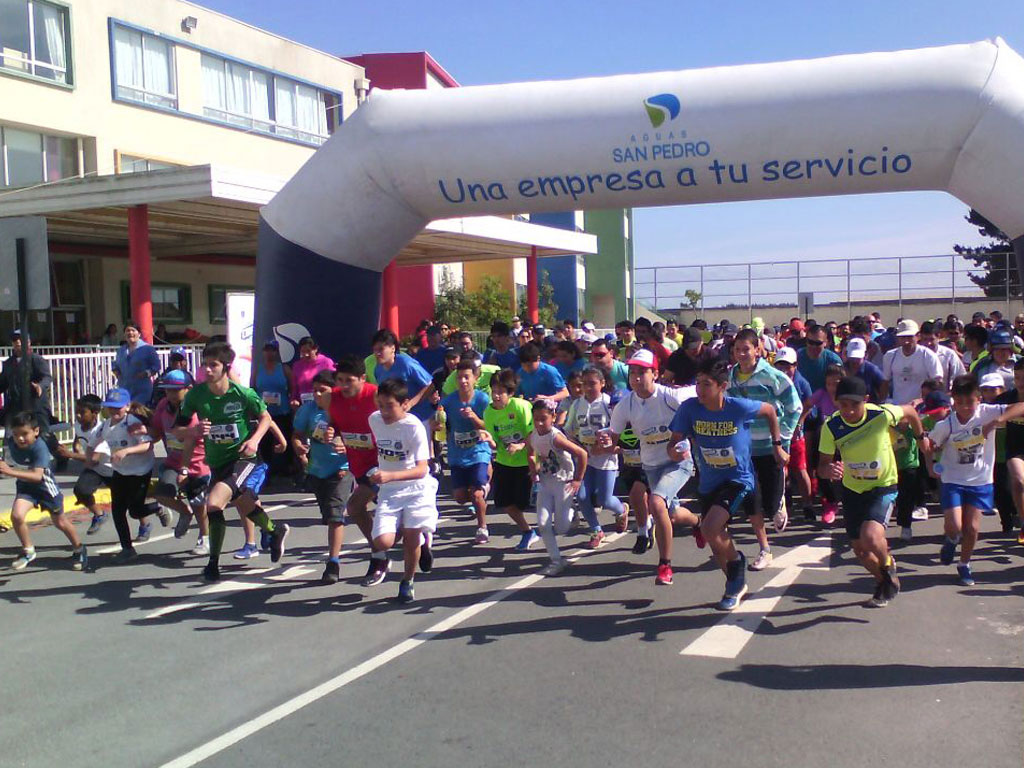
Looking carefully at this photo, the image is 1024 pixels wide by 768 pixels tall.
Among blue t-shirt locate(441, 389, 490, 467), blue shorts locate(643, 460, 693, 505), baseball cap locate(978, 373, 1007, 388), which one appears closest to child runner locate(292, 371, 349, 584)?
blue t-shirt locate(441, 389, 490, 467)

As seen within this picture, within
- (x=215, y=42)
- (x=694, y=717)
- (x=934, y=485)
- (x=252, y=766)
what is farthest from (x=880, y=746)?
(x=215, y=42)

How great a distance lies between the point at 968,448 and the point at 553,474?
10.1 feet

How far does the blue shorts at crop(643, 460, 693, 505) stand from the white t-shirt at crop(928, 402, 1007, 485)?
1.86 meters

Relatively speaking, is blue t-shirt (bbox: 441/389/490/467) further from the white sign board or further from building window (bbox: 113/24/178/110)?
building window (bbox: 113/24/178/110)

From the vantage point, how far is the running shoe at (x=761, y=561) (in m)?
7.69

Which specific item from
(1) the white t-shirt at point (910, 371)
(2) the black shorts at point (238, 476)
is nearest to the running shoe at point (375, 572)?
(2) the black shorts at point (238, 476)

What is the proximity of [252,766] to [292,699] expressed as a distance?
806 millimetres

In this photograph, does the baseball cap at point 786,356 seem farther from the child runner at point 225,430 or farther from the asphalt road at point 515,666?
the child runner at point 225,430

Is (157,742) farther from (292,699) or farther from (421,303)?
(421,303)

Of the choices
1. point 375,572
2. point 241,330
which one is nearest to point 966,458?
point 375,572

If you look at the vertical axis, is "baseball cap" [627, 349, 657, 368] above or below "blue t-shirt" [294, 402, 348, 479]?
above

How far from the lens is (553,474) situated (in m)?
8.00

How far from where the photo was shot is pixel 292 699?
16.9 feet

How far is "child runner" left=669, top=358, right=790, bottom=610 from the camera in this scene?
21.8ft
